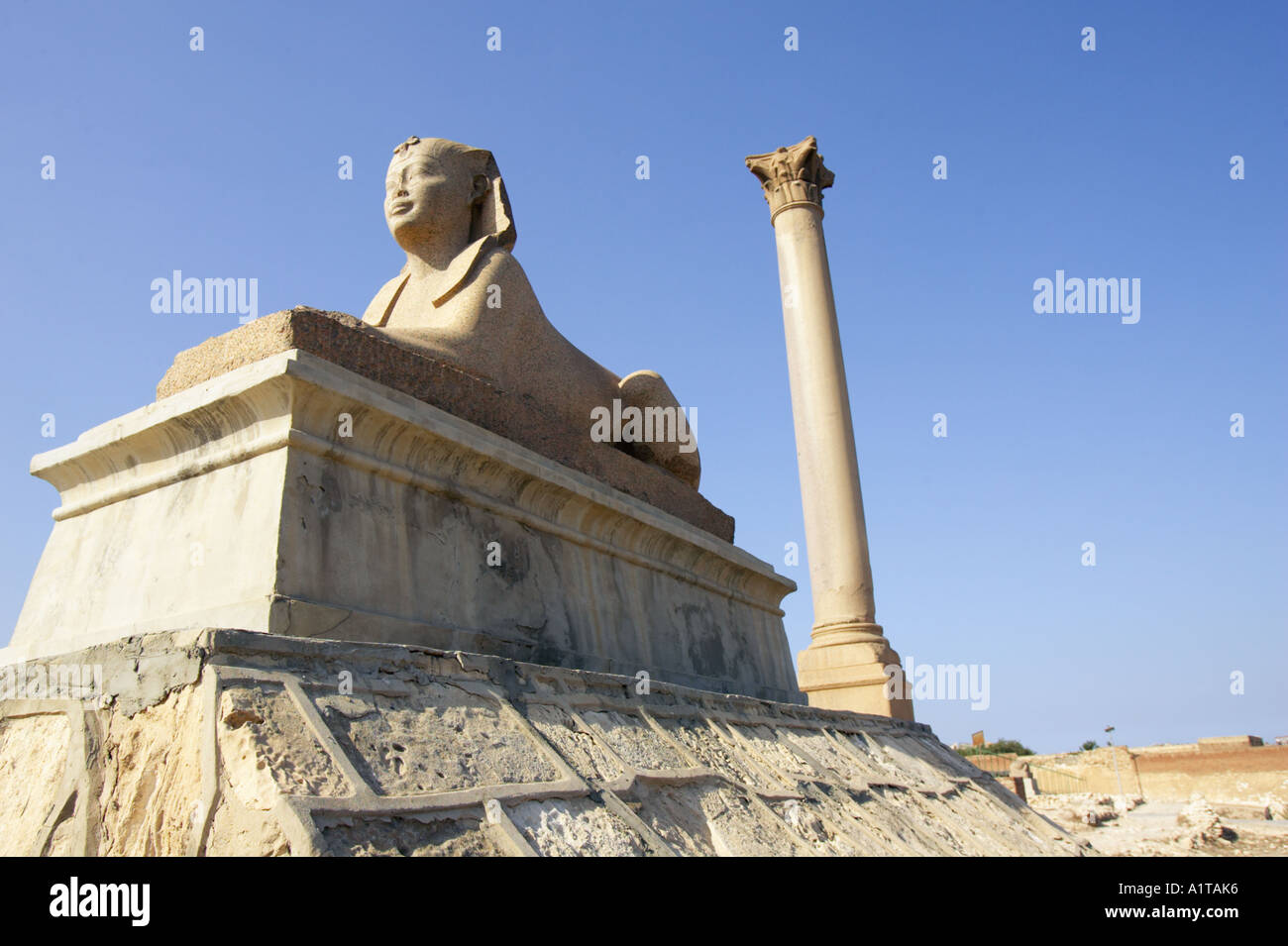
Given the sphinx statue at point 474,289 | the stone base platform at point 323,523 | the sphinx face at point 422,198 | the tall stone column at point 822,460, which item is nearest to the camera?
the stone base platform at point 323,523

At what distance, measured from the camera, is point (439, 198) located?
477 centimetres

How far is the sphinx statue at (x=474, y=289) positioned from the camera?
445cm

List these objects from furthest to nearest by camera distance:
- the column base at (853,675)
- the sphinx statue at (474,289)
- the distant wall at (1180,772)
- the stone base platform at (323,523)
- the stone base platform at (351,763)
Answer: the distant wall at (1180,772) → the column base at (853,675) → the sphinx statue at (474,289) → the stone base platform at (323,523) → the stone base platform at (351,763)

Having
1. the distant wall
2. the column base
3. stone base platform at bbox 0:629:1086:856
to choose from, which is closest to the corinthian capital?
the column base

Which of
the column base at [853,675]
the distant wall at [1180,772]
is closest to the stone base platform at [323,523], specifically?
the column base at [853,675]

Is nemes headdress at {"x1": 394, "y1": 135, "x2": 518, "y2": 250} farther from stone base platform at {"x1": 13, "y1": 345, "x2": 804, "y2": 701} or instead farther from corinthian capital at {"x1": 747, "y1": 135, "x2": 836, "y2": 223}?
corinthian capital at {"x1": 747, "y1": 135, "x2": 836, "y2": 223}

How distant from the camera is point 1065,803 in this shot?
15047 mm

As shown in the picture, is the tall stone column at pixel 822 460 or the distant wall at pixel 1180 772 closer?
the tall stone column at pixel 822 460

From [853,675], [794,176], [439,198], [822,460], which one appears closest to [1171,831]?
[853,675]

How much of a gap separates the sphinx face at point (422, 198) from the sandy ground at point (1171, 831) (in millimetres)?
7382

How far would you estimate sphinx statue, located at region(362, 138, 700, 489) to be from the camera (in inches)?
175

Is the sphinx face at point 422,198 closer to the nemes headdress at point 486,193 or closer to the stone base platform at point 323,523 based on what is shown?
the nemes headdress at point 486,193
